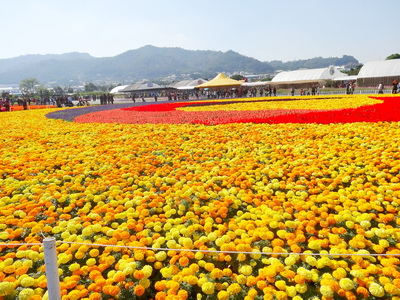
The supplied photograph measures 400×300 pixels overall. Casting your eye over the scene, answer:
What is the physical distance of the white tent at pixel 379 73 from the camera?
50.9 metres

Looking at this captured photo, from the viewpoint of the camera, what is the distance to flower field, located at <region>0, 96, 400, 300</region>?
2.83 m

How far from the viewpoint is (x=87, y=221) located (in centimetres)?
393

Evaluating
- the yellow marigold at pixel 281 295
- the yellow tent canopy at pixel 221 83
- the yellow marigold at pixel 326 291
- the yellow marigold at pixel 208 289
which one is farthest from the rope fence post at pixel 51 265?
the yellow tent canopy at pixel 221 83

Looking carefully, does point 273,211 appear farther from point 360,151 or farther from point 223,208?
point 360,151

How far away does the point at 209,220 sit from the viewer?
3895 millimetres

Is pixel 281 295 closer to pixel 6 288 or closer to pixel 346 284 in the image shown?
pixel 346 284

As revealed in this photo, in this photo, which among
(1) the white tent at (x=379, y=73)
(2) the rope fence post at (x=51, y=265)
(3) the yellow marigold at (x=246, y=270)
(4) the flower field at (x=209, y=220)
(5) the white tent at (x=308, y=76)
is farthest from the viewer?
(5) the white tent at (x=308, y=76)

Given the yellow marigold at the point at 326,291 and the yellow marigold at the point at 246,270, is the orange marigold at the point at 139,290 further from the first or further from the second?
the yellow marigold at the point at 326,291

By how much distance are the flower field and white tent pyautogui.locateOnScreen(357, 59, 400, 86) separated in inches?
2043

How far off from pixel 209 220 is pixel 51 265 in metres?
2.14

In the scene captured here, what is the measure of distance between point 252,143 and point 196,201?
3.74 meters

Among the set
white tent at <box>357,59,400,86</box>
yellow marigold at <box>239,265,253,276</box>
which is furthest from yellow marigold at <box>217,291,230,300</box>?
white tent at <box>357,59,400,86</box>

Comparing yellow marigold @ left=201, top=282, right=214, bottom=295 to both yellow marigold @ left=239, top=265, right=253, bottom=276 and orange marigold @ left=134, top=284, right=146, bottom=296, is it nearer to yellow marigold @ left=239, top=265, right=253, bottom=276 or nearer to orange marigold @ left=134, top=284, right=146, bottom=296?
yellow marigold @ left=239, top=265, right=253, bottom=276

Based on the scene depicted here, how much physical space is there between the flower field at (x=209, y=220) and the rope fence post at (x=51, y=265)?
551 mm
